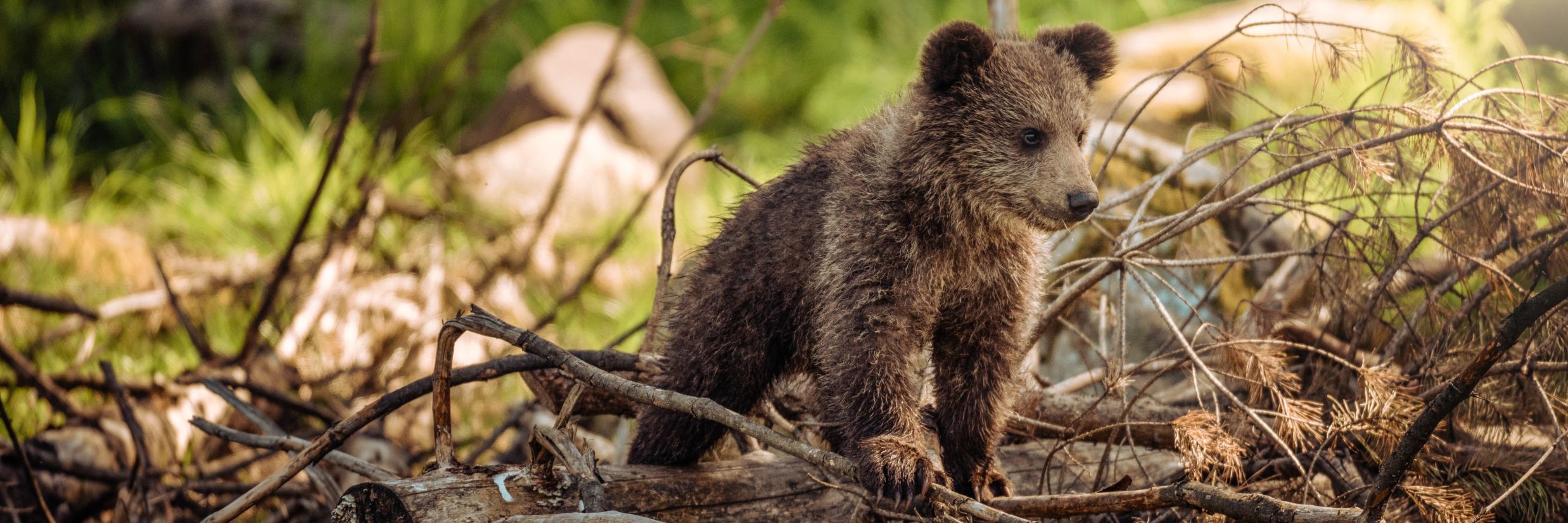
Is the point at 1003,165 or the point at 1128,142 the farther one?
the point at 1128,142

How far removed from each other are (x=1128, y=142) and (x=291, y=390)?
4.31 meters

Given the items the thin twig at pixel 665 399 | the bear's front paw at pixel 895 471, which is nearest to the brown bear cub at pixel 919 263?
the bear's front paw at pixel 895 471

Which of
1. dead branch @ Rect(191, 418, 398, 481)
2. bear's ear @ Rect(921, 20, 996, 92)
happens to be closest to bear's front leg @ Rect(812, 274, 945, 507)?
bear's ear @ Rect(921, 20, 996, 92)

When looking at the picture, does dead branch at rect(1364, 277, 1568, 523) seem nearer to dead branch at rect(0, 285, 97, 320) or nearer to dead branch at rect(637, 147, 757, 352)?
dead branch at rect(637, 147, 757, 352)

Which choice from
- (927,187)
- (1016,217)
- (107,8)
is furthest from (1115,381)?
(107,8)

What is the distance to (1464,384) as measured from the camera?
2.17 m

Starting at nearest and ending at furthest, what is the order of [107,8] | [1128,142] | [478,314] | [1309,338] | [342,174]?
[478,314]
[1309,338]
[1128,142]
[342,174]
[107,8]

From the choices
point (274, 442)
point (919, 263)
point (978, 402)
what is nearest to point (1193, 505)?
point (978, 402)

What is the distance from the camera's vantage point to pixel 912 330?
3.03m

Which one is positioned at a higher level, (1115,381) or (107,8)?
(107,8)

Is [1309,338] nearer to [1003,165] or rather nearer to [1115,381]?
[1115,381]

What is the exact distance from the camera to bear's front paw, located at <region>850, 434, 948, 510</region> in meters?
2.63

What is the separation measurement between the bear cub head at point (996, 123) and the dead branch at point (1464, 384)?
3.29ft

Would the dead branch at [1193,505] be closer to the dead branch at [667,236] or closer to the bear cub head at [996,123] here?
the bear cub head at [996,123]
